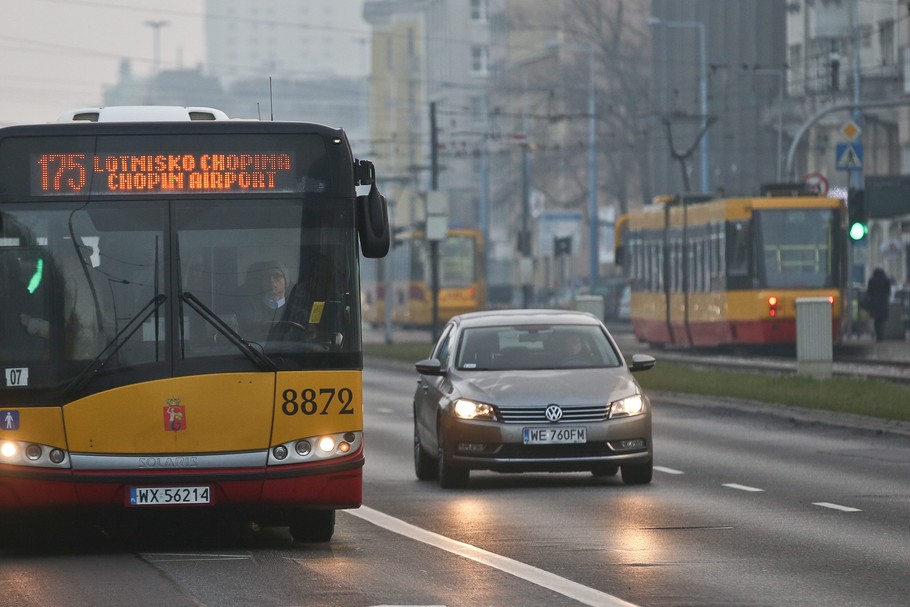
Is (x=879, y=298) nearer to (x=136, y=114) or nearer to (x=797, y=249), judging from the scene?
(x=797, y=249)

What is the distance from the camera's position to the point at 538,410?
1658cm

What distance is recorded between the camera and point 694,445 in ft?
71.1

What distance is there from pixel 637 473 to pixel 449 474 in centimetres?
145

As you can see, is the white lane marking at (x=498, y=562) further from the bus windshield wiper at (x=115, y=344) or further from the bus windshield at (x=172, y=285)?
the bus windshield wiper at (x=115, y=344)

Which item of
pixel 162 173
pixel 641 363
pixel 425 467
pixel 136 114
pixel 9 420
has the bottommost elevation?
pixel 425 467

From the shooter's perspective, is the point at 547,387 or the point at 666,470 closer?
the point at 547,387

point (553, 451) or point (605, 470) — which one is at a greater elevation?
point (553, 451)

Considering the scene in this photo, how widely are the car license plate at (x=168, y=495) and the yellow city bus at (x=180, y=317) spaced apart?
0.01m

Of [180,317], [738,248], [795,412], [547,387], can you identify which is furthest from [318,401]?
[738,248]

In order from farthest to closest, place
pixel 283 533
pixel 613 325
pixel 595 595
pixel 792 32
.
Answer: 1. pixel 792 32
2. pixel 613 325
3. pixel 283 533
4. pixel 595 595

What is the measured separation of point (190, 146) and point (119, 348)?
1.26 metres

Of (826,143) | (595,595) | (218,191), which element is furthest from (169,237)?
(826,143)

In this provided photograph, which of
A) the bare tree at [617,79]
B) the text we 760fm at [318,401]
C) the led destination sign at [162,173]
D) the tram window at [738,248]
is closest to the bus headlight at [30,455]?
the text we 760fm at [318,401]

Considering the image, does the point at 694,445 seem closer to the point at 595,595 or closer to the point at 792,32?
the point at 595,595
